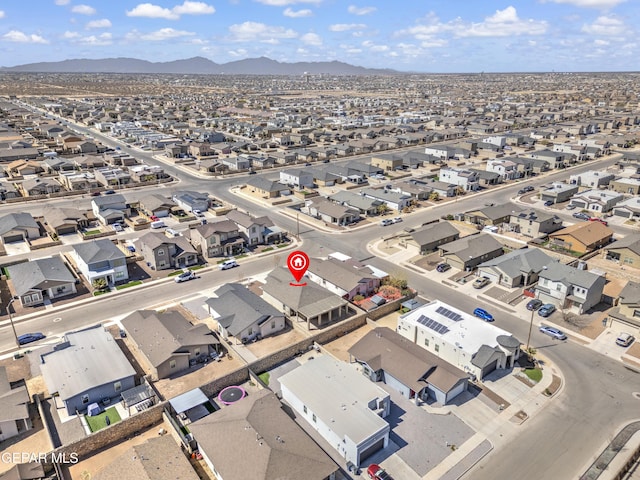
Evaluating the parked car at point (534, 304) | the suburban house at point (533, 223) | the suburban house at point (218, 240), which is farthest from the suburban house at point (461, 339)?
the suburban house at point (533, 223)

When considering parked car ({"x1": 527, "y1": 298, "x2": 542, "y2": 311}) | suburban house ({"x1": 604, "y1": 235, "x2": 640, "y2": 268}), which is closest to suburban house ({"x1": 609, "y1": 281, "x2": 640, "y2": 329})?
parked car ({"x1": 527, "y1": 298, "x2": 542, "y2": 311})

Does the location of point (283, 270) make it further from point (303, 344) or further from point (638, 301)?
point (638, 301)

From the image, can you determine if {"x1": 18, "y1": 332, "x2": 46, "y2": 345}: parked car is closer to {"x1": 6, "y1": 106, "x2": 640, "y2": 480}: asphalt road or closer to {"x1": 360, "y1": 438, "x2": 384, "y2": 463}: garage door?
{"x1": 6, "y1": 106, "x2": 640, "y2": 480}: asphalt road

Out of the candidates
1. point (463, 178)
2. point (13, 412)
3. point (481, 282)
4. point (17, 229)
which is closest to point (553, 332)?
point (481, 282)

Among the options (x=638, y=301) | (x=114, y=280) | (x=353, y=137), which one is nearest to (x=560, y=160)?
(x=353, y=137)

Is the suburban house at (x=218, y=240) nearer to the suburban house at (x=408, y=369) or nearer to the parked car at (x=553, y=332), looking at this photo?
the suburban house at (x=408, y=369)
